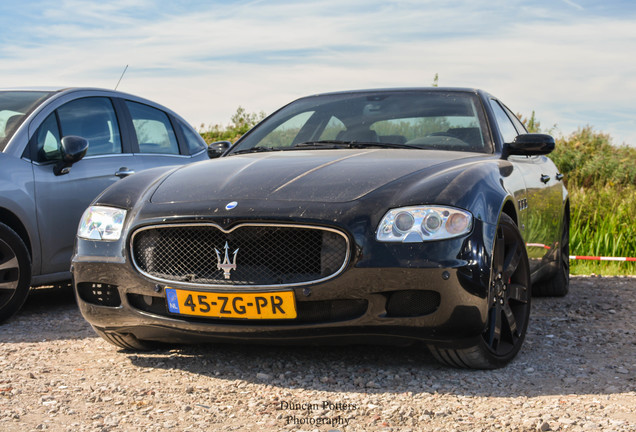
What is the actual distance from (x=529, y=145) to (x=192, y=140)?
3.66 meters

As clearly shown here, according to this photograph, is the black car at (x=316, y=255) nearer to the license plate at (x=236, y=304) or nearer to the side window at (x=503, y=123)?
the license plate at (x=236, y=304)

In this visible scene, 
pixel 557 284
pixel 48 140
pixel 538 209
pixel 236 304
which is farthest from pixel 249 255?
pixel 557 284

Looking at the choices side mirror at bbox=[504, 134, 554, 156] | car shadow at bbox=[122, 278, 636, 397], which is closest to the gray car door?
Result: car shadow at bbox=[122, 278, 636, 397]

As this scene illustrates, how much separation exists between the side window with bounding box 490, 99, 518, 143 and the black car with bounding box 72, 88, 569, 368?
722 mm

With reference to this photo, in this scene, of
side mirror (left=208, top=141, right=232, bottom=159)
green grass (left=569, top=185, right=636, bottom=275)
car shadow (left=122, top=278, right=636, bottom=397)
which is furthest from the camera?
green grass (left=569, top=185, right=636, bottom=275)

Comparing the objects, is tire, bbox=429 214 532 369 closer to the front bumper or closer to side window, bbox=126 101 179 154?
the front bumper

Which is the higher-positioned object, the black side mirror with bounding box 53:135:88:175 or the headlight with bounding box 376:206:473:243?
the black side mirror with bounding box 53:135:88:175

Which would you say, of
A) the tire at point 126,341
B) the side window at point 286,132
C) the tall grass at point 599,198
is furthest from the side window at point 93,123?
the tall grass at point 599,198

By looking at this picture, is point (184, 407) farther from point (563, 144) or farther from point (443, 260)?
point (563, 144)

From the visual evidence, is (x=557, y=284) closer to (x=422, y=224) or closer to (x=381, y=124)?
(x=381, y=124)

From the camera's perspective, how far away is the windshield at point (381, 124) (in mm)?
4875

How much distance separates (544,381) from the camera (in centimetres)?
371

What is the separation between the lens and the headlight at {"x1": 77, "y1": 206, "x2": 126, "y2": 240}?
394 centimetres

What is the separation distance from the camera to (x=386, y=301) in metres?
3.50
